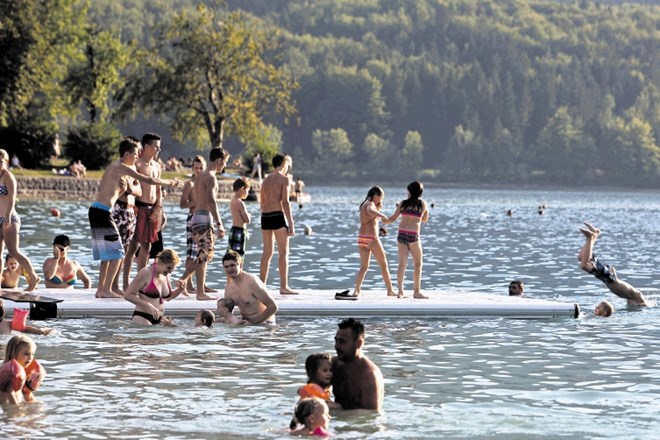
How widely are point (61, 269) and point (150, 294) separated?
377cm

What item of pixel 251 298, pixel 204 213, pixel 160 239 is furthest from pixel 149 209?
pixel 251 298

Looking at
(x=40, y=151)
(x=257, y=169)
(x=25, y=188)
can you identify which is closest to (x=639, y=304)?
(x=25, y=188)

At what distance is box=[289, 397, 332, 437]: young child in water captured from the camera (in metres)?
9.45

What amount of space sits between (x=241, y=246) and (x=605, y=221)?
49863 millimetres

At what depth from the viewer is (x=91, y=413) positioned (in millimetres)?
10414

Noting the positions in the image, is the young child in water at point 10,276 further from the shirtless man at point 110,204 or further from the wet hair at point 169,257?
the wet hair at point 169,257

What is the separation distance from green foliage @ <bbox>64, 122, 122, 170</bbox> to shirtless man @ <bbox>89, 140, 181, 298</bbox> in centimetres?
5178

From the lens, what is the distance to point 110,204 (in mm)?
15258

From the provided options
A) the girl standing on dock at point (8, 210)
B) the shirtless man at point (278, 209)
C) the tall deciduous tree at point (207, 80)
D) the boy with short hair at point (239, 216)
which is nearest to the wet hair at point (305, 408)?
the boy with short hair at point (239, 216)

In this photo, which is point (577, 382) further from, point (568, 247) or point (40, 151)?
point (40, 151)

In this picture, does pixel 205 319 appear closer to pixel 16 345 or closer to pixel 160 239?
pixel 160 239

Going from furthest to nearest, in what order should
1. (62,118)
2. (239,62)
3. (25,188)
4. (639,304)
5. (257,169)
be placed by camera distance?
1. (62,118)
2. (239,62)
3. (257,169)
4. (25,188)
5. (639,304)

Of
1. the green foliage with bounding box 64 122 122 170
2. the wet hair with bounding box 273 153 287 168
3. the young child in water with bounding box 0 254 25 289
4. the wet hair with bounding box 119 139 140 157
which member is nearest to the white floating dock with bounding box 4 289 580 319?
the young child in water with bounding box 0 254 25 289

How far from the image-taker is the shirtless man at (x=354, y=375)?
10.1 metres
